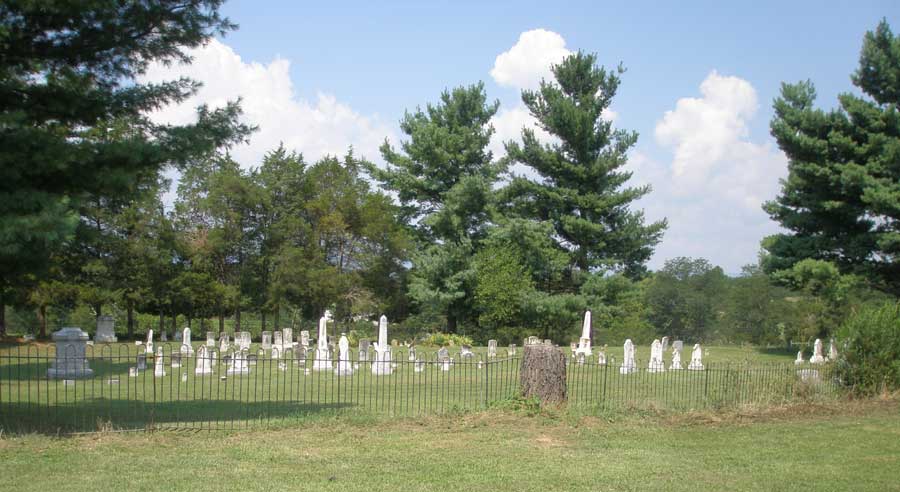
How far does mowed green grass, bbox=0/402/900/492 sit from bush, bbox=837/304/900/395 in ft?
7.33

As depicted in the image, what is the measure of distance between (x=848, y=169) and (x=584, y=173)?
1408 cm

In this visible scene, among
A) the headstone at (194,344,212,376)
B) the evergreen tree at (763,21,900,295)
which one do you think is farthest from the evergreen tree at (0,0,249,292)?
the evergreen tree at (763,21,900,295)

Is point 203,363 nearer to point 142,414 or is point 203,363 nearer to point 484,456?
point 142,414

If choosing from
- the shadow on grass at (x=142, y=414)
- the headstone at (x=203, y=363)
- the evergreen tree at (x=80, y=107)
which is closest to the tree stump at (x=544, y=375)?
the shadow on grass at (x=142, y=414)

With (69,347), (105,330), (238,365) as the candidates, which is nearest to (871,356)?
(238,365)

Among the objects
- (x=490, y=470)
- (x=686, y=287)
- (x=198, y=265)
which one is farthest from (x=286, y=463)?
(x=686, y=287)

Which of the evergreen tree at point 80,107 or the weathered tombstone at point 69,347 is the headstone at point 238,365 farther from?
the evergreen tree at point 80,107

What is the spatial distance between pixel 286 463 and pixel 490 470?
2.22 m

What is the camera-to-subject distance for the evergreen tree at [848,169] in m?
26.4

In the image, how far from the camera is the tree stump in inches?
438

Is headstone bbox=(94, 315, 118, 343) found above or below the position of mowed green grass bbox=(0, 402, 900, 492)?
below

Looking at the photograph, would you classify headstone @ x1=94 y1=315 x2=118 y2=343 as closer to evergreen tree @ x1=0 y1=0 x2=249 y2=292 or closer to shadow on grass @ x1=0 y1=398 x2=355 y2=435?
shadow on grass @ x1=0 y1=398 x2=355 y2=435

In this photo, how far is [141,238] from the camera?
3891 centimetres

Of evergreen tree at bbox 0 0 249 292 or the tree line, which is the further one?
the tree line
